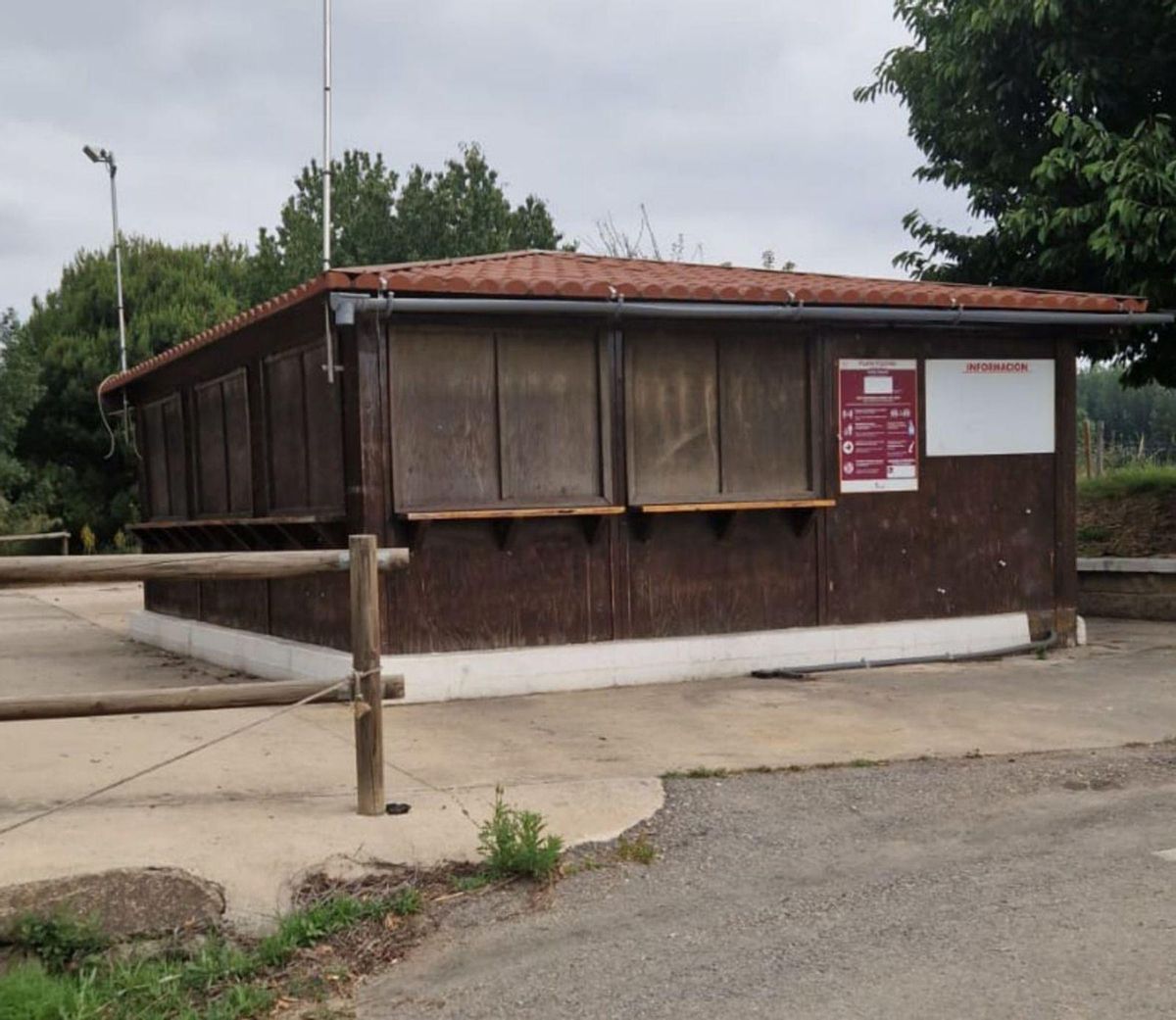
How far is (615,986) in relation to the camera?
12.5ft

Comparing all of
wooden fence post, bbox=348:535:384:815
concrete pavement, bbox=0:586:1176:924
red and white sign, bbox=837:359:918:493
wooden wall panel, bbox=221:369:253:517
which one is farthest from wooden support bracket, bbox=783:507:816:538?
wooden fence post, bbox=348:535:384:815

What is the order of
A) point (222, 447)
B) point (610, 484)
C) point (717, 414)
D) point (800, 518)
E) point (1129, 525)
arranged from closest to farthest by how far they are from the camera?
point (610, 484) → point (717, 414) → point (800, 518) → point (222, 447) → point (1129, 525)

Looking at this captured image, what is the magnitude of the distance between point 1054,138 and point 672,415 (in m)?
6.91

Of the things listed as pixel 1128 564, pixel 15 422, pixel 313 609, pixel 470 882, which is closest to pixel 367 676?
pixel 470 882

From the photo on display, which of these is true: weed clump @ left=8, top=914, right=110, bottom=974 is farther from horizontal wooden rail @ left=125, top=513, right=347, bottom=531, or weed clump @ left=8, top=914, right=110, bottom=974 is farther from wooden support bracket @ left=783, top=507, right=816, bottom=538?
wooden support bracket @ left=783, top=507, right=816, bottom=538

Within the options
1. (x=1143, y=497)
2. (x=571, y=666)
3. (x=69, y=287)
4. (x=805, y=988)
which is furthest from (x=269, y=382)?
(x=69, y=287)

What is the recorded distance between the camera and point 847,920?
169 inches

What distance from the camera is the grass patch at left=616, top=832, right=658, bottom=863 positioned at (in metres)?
4.96

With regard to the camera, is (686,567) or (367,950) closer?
(367,950)

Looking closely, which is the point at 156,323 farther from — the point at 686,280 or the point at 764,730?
the point at 764,730

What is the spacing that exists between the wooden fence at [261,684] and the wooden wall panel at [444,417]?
295 centimetres

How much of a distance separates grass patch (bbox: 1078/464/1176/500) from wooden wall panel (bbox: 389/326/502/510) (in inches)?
394

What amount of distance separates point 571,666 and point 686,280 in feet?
9.87

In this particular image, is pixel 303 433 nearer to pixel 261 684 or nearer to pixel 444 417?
pixel 444 417
